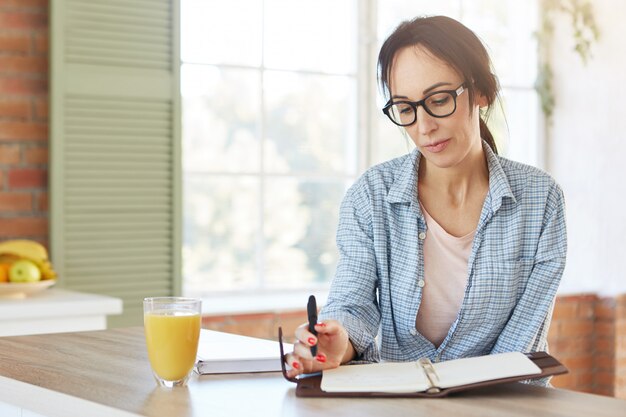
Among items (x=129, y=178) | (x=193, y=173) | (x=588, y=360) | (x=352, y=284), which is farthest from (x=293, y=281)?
(x=352, y=284)

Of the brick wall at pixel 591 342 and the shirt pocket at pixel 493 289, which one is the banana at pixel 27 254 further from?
the brick wall at pixel 591 342

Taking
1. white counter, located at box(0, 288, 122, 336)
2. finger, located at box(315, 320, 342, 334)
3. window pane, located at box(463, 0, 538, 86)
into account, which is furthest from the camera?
window pane, located at box(463, 0, 538, 86)

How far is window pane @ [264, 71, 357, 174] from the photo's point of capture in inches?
164

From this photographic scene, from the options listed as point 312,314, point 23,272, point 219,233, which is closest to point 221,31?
point 219,233

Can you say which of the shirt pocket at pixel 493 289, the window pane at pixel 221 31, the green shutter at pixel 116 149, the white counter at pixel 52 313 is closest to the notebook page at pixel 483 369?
the shirt pocket at pixel 493 289

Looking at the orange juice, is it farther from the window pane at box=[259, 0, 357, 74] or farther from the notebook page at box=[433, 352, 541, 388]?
the window pane at box=[259, 0, 357, 74]

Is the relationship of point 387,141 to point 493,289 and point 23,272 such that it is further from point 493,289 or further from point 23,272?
point 493,289

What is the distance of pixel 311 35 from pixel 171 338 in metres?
2.89

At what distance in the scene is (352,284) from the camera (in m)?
2.02

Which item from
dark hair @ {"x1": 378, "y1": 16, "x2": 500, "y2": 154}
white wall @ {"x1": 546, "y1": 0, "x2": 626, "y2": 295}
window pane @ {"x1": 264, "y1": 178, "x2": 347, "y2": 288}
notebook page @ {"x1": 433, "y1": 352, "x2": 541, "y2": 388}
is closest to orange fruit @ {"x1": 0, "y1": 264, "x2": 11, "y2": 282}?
window pane @ {"x1": 264, "y1": 178, "x2": 347, "y2": 288}

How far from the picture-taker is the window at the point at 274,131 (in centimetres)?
398

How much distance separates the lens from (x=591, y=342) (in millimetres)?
4930

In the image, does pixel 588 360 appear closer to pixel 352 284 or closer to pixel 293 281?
pixel 293 281

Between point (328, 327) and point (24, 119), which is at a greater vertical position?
point (24, 119)
